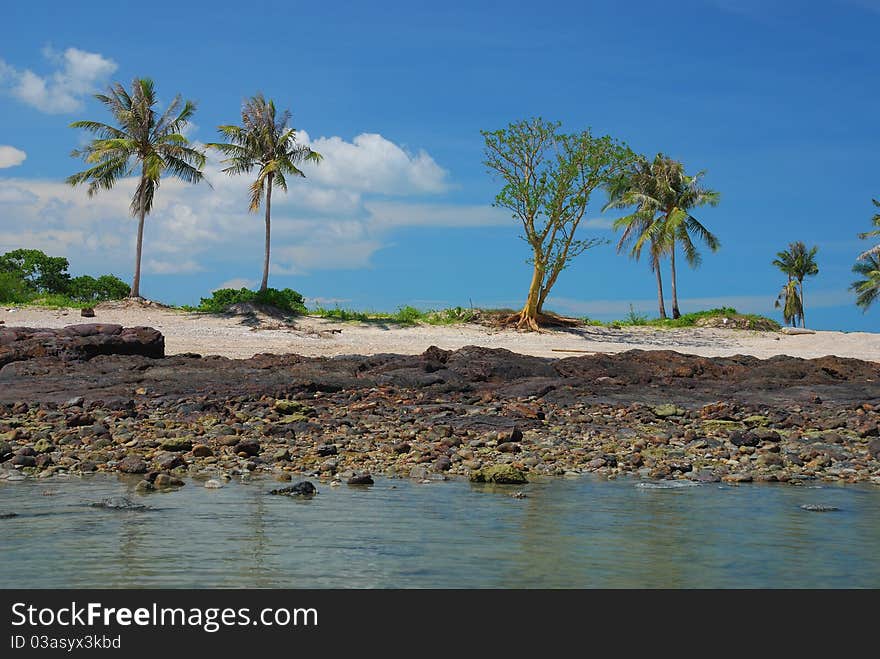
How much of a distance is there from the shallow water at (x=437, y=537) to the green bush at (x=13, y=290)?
97.8 ft

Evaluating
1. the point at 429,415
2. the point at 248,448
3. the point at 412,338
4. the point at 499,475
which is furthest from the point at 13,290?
the point at 499,475

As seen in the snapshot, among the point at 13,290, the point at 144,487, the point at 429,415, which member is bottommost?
the point at 144,487

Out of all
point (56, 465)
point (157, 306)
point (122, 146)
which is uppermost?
point (122, 146)

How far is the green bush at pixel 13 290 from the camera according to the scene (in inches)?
1426

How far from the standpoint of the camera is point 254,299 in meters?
35.8

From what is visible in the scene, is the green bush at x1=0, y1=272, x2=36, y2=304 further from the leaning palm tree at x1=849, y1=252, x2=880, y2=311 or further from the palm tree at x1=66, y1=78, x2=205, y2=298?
the leaning palm tree at x1=849, y1=252, x2=880, y2=311

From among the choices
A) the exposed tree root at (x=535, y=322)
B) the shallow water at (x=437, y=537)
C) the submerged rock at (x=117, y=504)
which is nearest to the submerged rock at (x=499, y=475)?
the shallow water at (x=437, y=537)

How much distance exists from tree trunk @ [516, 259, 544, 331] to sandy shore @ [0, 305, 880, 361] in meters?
1.69

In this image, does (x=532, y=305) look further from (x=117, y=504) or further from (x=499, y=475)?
(x=117, y=504)

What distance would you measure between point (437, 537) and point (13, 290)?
3668 centimetres

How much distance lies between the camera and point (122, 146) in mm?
41469
